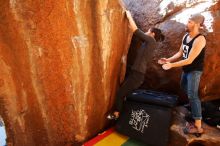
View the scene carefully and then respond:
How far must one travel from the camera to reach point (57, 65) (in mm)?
3057

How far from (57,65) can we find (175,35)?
224cm

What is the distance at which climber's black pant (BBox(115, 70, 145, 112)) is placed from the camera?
3729 mm

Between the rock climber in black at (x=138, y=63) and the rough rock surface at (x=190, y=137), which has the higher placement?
the rock climber in black at (x=138, y=63)

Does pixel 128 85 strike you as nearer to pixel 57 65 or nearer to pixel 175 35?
pixel 57 65

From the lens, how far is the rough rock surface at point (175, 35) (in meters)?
4.18

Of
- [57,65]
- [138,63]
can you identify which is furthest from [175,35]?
[57,65]

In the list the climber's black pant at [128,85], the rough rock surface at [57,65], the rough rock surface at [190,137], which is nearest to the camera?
the rough rock surface at [57,65]

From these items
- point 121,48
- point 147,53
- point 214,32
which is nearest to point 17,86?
point 121,48

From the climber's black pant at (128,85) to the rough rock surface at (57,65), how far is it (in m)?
0.17

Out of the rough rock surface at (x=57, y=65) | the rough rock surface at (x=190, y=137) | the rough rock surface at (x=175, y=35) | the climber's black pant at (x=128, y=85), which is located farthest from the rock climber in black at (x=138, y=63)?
the rough rock surface at (x=190, y=137)

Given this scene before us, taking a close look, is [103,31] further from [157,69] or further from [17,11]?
[157,69]

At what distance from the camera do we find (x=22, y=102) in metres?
3.08

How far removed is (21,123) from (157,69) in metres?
2.45

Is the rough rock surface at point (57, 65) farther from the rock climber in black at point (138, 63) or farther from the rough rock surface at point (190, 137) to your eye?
the rough rock surface at point (190, 137)
